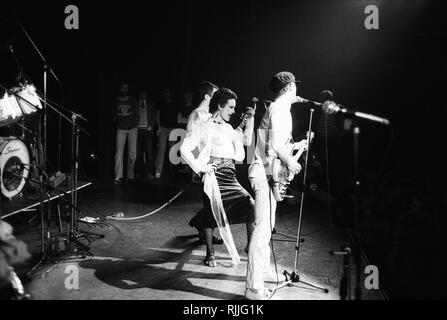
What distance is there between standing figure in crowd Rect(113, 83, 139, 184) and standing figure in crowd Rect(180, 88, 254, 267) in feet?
15.2

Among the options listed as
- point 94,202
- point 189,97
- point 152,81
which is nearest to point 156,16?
point 152,81

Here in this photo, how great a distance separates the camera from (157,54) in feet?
34.9

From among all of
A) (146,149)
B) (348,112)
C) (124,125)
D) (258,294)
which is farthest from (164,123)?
(348,112)

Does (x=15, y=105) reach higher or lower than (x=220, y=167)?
higher

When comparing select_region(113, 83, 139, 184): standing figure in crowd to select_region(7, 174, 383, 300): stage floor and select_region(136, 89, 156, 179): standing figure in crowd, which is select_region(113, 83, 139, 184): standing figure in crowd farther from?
select_region(7, 174, 383, 300): stage floor

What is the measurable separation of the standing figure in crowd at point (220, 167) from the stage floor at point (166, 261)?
446 millimetres

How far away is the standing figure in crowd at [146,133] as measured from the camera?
370 inches

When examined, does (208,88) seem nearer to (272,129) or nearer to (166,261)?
(272,129)

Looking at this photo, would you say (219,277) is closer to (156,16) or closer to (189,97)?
(189,97)

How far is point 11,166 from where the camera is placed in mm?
6145

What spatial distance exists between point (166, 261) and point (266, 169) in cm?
173

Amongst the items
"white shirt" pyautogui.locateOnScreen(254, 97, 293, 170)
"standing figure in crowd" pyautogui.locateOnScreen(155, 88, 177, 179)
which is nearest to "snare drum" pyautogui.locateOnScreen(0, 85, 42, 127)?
"standing figure in crowd" pyautogui.locateOnScreen(155, 88, 177, 179)

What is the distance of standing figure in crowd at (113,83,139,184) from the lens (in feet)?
29.2
